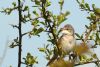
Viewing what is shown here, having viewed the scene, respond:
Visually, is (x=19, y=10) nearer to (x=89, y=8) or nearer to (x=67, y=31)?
(x=89, y=8)

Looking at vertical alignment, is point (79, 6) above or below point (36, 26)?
above

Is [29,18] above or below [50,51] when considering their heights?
above

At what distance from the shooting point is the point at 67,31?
22.2 feet

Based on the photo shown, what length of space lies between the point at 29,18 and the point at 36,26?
213 millimetres

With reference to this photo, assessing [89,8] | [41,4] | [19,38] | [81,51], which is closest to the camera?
[81,51]

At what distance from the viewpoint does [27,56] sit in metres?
4.64

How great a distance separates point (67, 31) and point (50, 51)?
2.81 metres

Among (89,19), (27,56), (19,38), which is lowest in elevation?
(27,56)

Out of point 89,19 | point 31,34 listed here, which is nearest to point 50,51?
point 89,19

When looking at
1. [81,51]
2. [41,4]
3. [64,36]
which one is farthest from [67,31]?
[81,51]

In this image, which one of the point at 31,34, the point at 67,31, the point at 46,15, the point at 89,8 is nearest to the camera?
Answer: the point at 46,15

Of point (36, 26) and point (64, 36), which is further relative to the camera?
point (64, 36)

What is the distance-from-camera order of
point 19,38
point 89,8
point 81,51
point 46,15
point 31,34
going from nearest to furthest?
point 81,51 → point 46,15 → point 89,8 → point 19,38 → point 31,34

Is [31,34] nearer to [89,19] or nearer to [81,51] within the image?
[89,19]
